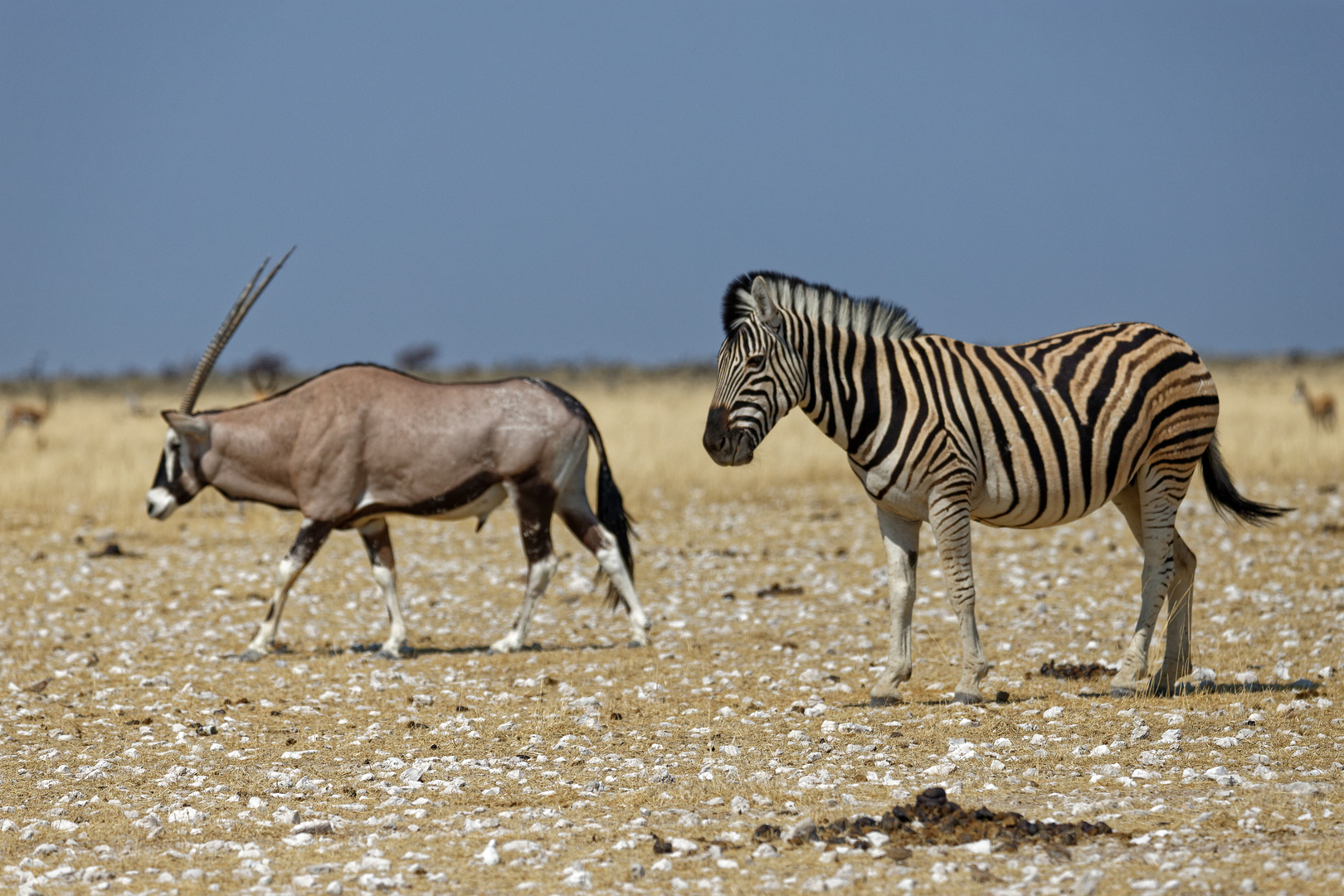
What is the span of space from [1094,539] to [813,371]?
10267 millimetres

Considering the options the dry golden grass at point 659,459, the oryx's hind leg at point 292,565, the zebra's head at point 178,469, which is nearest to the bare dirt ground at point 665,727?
the oryx's hind leg at point 292,565

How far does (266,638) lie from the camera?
13062 mm

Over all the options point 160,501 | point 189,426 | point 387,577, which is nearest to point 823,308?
point 387,577

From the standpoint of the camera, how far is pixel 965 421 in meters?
9.55

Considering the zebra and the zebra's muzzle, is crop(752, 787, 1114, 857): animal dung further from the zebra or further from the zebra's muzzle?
the zebra's muzzle

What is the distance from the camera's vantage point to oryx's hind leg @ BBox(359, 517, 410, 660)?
516 inches

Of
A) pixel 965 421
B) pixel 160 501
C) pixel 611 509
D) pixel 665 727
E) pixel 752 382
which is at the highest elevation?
pixel 752 382

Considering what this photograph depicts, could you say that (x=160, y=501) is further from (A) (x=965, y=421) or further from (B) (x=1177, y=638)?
(B) (x=1177, y=638)

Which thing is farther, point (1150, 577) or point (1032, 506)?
point (1150, 577)

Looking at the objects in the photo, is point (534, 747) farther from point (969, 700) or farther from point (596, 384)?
point (596, 384)

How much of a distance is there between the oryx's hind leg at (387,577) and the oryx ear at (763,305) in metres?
5.29

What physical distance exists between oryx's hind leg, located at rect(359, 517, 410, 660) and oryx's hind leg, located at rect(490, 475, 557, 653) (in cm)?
88

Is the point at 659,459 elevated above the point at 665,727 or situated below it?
above

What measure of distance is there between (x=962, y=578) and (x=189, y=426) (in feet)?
26.6
